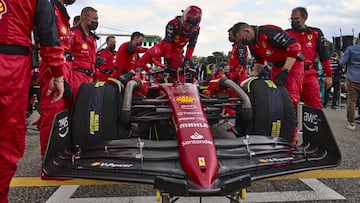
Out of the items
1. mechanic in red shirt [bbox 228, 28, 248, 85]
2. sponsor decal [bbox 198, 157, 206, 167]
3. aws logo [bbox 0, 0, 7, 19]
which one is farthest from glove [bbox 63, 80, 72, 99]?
mechanic in red shirt [bbox 228, 28, 248, 85]

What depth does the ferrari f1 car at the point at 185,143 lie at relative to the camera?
229 cm

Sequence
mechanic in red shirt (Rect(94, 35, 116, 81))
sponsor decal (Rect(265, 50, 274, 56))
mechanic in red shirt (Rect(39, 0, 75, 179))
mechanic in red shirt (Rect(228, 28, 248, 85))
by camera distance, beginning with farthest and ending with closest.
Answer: mechanic in red shirt (Rect(94, 35, 116, 81)) → mechanic in red shirt (Rect(228, 28, 248, 85)) → sponsor decal (Rect(265, 50, 274, 56)) → mechanic in red shirt (Rect(39, 0, 75, 179))

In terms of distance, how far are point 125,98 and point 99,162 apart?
32.0 inches

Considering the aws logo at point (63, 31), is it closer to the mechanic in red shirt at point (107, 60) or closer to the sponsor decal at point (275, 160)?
the sponsor decal at point (275, 160)

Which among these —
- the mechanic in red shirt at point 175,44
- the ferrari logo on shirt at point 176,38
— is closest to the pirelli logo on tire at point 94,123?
the mechanic in red shirt at point 175,44

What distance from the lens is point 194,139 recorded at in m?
2.59

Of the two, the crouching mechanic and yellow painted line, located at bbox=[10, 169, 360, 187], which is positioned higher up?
the crouching mechanic

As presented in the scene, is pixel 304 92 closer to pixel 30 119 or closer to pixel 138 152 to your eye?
pixel 138 152

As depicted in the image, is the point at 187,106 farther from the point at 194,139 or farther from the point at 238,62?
the point at 238,62

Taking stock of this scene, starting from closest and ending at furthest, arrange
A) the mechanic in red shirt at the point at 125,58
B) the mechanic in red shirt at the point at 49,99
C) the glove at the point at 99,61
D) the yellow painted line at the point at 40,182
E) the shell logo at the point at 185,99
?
the shell logo at the point at 185,99, the yellow painted line at the point at 40,182, the mechanic in red shirt at the point at 49,99, the mechanic in red shirt at the point at 125,58, the glove at the point at 99,61

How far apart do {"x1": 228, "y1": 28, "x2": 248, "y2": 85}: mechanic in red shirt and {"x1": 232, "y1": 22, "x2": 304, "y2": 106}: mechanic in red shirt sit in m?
2.49

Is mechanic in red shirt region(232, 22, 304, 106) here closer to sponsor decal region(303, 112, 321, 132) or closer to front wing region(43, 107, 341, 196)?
sponsor decal region(303, 112, 321, 132)

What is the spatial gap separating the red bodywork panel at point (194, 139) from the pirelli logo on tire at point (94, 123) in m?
0.65

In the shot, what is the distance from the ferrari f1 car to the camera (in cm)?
229
